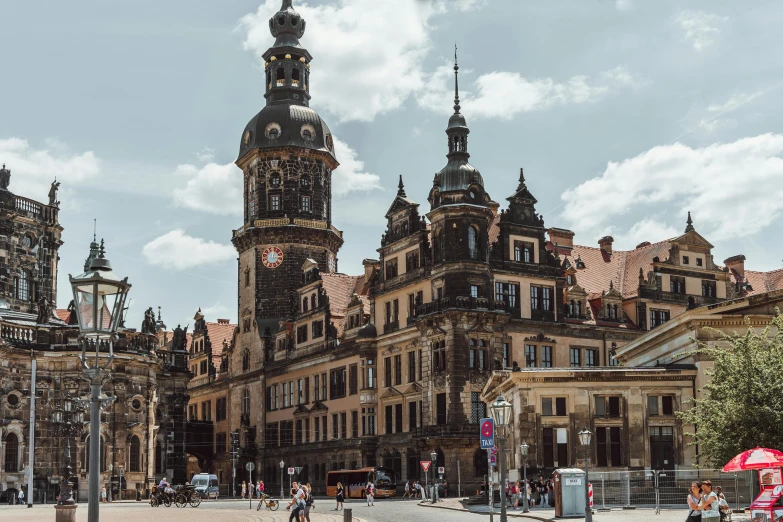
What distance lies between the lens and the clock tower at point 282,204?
94.5m

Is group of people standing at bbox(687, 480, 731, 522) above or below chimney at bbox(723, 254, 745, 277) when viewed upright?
below

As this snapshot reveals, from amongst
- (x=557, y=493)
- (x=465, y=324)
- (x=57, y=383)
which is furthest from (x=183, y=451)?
(x=557, y=493)

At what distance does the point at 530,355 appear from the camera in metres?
74.6

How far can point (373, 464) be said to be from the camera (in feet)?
257

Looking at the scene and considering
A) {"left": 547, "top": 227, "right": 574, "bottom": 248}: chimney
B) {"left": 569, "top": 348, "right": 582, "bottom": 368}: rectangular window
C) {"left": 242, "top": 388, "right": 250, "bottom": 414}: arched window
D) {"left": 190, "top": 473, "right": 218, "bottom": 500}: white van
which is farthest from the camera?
{"left": 242, "top": 388, "right": 250, "bottom": 414}: arched window

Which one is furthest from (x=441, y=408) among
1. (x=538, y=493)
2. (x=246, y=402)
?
(x=246, y=402)

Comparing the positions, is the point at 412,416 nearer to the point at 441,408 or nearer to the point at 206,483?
the point at 441,408

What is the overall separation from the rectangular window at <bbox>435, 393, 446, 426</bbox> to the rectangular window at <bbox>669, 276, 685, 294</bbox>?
2193cm

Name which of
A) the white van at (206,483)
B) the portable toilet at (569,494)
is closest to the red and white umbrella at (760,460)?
the portable toilet at (569,494)

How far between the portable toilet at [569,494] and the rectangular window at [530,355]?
35475 mm

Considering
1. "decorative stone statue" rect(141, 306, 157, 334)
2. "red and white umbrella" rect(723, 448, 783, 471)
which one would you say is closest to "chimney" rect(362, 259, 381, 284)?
"decorative stone statue" rect(141, 306, 157, 334)

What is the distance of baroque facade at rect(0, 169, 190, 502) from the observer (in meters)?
72.8

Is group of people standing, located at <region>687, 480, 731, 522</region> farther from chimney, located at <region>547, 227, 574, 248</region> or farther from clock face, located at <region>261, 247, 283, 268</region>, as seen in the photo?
clock face, located at <region>261, 247, 283, 268</region>

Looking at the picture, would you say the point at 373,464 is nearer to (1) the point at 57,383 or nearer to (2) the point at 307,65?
(1) the point at 57,383
